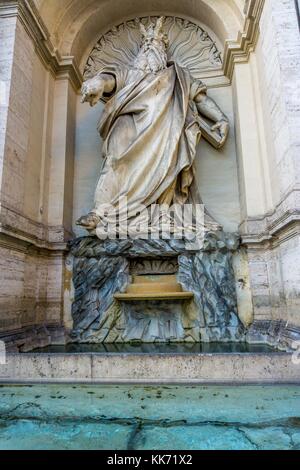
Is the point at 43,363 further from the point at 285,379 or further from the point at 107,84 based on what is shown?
the point at 107,84

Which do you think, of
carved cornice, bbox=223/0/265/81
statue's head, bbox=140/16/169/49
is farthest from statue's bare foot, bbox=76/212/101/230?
carved cornice, bbox=223/0/265/81

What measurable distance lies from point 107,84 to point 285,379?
487 cm

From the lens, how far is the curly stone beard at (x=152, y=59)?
5676mm

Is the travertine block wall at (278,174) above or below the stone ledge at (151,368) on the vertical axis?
above

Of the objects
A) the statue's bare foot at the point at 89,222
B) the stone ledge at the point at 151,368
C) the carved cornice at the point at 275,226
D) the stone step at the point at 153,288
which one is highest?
the statue's bare foot at the point at 89,222

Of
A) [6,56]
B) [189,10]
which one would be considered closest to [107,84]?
[6,56]

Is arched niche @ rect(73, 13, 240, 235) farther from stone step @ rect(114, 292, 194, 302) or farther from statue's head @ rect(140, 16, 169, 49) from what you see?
stone step @ rect(114, 292, 194, 302)

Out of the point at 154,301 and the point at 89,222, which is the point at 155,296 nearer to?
the point at 154,301

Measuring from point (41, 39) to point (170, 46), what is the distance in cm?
258

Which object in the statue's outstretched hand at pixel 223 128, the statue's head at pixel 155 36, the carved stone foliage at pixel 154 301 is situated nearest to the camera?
the carved stone foliage at pixel 154 301

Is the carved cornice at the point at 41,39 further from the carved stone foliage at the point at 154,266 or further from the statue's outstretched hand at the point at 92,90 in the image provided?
the carved stone foliage at the point at 154,266

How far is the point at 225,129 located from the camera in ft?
18.3

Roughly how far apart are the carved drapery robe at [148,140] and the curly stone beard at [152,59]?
17 centimetres

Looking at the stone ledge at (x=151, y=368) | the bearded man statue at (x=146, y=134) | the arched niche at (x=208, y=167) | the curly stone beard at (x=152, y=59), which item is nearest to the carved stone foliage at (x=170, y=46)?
the arched niche at (x=208, y=167)
